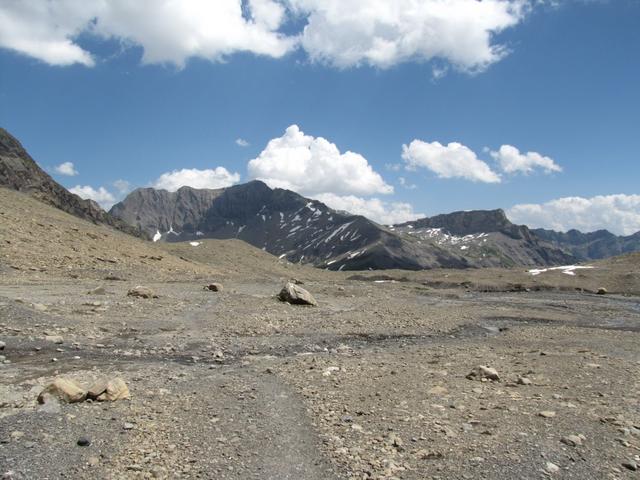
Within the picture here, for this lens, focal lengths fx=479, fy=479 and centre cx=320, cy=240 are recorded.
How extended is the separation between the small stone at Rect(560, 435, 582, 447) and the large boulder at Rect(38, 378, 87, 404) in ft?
36.5

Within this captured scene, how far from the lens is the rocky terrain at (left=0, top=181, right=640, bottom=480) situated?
30.6ft

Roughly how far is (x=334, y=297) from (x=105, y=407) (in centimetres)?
2931

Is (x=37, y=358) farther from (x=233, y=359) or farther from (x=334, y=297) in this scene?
(x=334, y=297)

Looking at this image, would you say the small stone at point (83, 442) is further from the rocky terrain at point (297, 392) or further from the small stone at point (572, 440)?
the small stone at point (572, 440)

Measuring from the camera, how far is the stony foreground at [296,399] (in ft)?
30.4

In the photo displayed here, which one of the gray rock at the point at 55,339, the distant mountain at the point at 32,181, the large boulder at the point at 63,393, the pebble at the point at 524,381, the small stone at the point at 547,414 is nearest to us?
the large boulder at the point at 63,393

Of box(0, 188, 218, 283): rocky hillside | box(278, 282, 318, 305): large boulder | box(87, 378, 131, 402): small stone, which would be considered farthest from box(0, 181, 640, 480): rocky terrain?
box(0, 188, 218, 283): rocky hillside

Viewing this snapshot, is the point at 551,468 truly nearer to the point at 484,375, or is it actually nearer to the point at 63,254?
the point at 484,375

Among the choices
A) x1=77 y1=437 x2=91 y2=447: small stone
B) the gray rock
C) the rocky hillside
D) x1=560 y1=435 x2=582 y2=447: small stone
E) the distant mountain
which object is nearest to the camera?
x1=77 y1=437 x2=91 y2=447: small stone

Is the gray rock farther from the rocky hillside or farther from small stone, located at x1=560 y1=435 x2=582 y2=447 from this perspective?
small stone, located at x1=560 y1=435 x2=582 y2=447

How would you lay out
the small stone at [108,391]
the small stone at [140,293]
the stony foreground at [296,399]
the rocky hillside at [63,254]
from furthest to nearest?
the rocky hillside at [63,254] → the small stone at [140,293] → the small stone at [108,391] → the stony foreground at [296,399]

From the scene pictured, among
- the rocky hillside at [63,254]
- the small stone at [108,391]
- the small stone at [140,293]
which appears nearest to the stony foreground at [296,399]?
the small stone at [108,391]

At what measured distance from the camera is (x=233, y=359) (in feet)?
57.2

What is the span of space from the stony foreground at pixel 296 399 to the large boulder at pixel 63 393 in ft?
0.75
